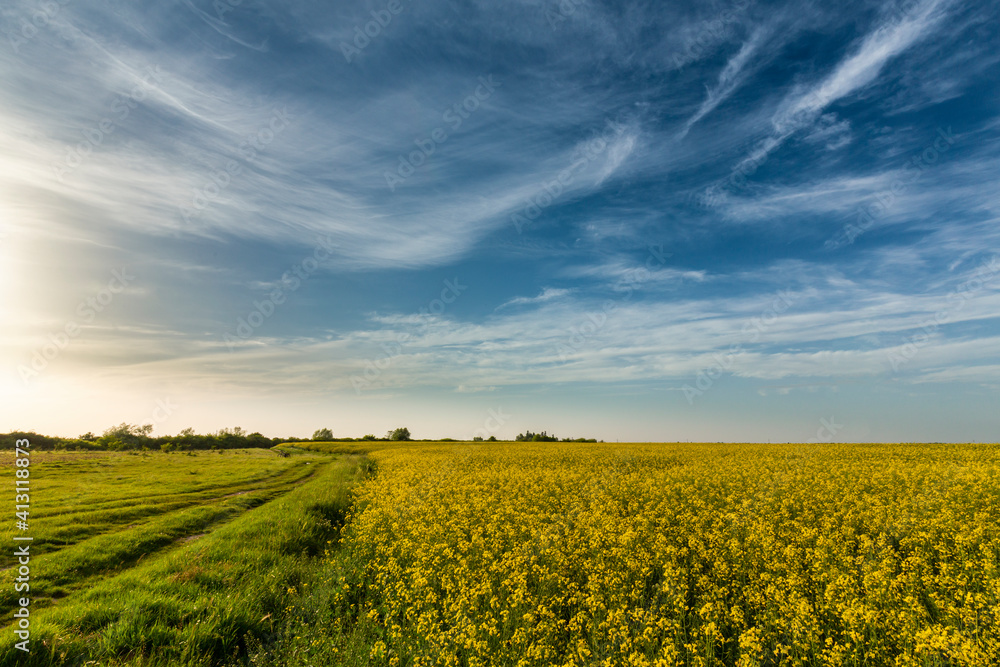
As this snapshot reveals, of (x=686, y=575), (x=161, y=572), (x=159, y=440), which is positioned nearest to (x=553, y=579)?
(x=686, y=575)

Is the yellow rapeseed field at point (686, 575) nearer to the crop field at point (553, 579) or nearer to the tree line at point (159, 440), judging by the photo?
the crop field at point (553, 579)

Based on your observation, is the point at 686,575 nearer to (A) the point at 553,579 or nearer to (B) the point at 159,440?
(A) the point at 553,579

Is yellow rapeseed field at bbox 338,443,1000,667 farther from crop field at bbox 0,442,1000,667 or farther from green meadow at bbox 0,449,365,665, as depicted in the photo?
green meadow at bbox 0,449,365,665

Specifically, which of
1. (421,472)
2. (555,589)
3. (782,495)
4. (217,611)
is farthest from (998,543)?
(421,472)

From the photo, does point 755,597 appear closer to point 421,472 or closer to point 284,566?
point 284,566

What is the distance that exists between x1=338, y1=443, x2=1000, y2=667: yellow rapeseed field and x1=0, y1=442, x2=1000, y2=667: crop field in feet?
0.17

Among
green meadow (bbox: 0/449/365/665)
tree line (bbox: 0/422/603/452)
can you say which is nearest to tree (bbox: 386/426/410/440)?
tree line (bbox: 0/422/603/452)

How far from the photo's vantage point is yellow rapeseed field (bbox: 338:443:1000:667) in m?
5.95

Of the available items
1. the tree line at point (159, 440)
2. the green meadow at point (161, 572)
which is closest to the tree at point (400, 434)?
the tree line at point (159, 440)

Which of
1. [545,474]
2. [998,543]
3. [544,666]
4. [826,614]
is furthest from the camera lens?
[545,474]

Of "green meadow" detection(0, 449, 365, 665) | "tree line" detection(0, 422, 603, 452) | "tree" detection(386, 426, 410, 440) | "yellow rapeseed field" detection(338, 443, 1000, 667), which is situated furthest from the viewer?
"tree" detection(386, 426, 410, 440)

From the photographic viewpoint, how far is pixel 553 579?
8.26 metres

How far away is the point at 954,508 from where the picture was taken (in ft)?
36.7

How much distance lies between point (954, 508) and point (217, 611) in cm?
1686
